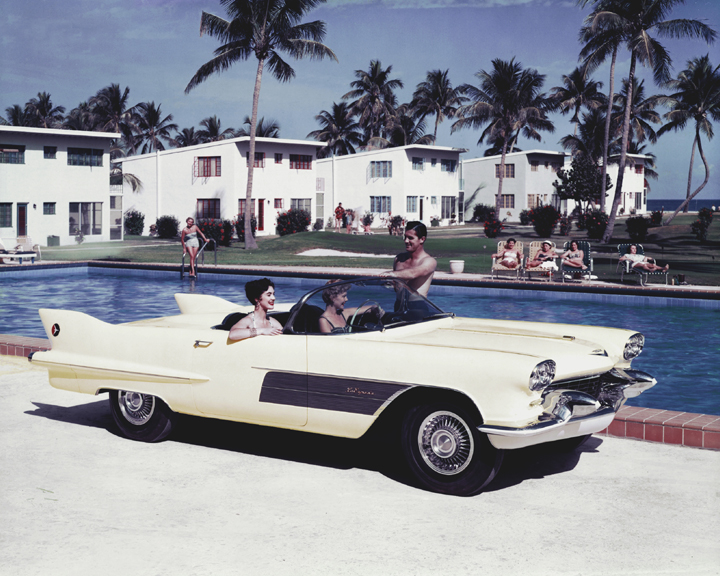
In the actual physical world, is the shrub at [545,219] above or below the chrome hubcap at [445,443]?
above

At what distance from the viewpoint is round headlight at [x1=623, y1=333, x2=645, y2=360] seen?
19.0 ft

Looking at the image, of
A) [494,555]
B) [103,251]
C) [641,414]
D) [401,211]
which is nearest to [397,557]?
[494,555]

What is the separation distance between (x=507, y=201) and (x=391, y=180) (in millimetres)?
16358

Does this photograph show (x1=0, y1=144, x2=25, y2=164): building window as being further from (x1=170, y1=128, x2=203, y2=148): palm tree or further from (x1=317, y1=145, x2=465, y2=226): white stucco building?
(x1=170, y1=128, x2=203, y2=148): palm tree

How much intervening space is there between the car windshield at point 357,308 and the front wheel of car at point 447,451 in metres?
0.79

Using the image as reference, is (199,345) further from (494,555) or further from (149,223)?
(149,223)

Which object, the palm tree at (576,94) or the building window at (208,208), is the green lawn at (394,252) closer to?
the building window at (208,208)

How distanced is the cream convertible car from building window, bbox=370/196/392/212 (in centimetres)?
5429

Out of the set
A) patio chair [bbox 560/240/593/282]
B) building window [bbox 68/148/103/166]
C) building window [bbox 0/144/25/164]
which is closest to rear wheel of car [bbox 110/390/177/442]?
patio chair [bbox 560/240/593/282]

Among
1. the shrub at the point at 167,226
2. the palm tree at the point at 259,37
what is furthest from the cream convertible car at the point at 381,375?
the shrub at the point at 167,226

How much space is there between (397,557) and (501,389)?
3.77 feet

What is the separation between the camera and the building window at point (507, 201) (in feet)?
237

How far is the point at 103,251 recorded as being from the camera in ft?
123

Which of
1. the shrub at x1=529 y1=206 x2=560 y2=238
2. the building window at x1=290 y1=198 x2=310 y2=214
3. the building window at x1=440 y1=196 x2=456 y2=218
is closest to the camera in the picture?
the shrub at x1=529 y1=206 x2=560 y2=238
